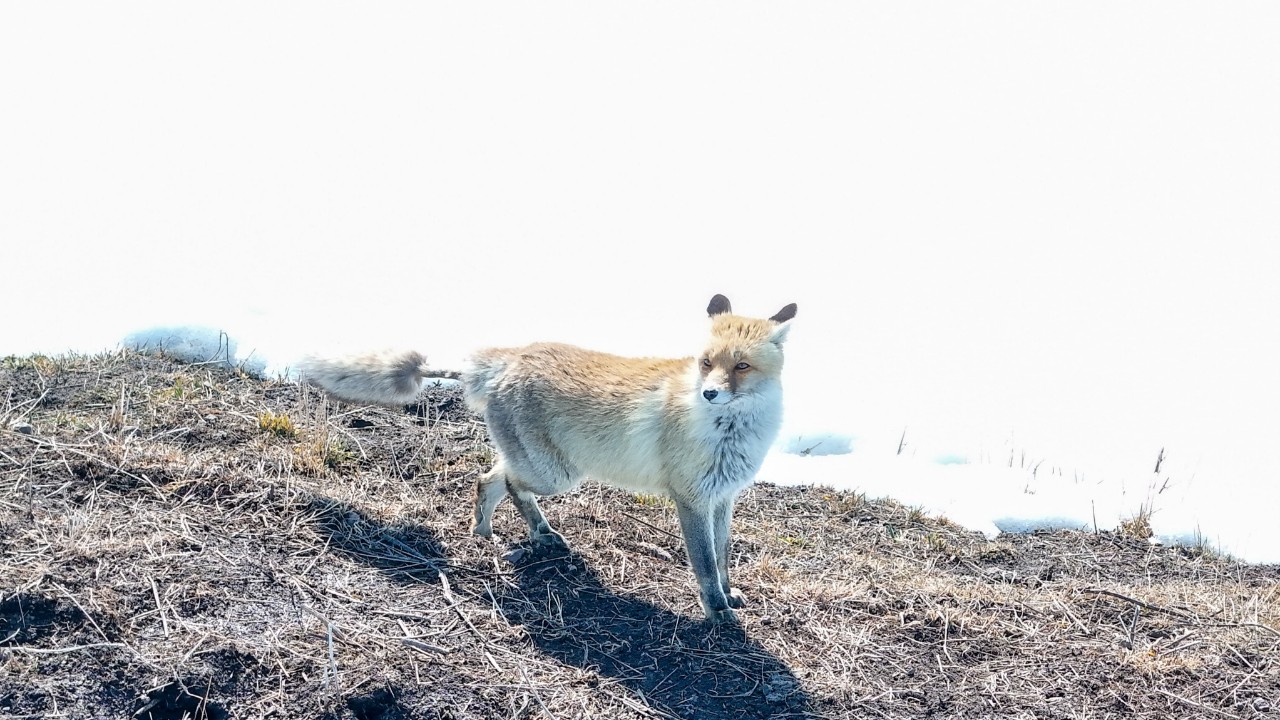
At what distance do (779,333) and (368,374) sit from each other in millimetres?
2396

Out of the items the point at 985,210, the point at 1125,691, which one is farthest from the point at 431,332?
the point at 985,210

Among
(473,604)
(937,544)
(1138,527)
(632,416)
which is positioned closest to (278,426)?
(473,604)

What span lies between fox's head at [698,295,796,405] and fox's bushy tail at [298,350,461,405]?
1746 mm

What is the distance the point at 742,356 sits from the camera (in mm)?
5078

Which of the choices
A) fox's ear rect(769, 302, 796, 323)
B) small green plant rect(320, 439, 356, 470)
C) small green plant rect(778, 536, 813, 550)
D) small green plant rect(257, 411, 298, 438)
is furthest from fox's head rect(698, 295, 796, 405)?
small green plant rect(257, 411, 298, 438)

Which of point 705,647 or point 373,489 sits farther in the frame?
point 373,489

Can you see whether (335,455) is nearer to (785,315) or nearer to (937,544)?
(785,315)

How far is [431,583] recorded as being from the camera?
5.17m

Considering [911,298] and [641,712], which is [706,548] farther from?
[911,298]

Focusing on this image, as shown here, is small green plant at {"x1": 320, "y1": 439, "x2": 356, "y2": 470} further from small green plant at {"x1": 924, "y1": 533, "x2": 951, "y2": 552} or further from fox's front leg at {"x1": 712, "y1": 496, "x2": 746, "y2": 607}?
small green plant at {"x1": 924, "y1": 533, "x2": 951, "y2": 552}

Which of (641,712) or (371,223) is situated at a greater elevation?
(371,223)

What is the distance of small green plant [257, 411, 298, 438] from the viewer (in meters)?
6.71

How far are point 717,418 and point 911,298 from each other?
7.72 m

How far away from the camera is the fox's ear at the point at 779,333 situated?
17.2ft
